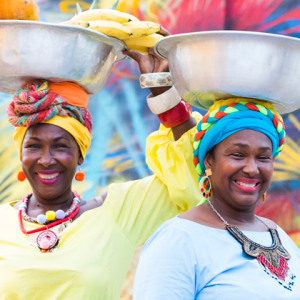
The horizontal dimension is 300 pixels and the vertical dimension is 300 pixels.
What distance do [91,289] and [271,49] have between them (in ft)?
4.31

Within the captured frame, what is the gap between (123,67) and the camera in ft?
12.1

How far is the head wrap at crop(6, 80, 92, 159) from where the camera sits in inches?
76.7

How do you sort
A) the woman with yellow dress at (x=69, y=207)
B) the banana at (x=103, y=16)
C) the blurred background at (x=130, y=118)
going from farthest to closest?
the blurred background at (x=130, y=118) → the banana at (x=103, y=16) → the woman with yellow dress at (x=69, y=207)

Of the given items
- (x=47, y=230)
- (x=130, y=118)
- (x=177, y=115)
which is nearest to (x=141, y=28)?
(x=177, y=115)

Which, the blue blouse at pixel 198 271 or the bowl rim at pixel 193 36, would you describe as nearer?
the blue blouse at pixel 198 271

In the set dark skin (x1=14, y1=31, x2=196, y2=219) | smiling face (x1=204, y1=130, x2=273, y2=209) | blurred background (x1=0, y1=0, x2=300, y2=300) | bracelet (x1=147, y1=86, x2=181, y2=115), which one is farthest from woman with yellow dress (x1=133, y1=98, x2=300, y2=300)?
blurred background (x1=0, y1=0, x2=300, y2=300)

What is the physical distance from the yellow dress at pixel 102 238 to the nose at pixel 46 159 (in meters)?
0.32

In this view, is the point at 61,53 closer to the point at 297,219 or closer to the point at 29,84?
the point at 29,84

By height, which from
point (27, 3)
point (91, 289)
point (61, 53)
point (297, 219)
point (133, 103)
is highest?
point (27, 3)

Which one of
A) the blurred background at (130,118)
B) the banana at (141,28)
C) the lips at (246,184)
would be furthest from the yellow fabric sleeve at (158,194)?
the blurred background at (130,118)

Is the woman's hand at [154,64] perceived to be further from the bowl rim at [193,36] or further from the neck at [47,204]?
the neck at [47,204]

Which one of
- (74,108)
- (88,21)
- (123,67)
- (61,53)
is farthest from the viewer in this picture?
(123,67)

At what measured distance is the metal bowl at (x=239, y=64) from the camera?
5.06 ft

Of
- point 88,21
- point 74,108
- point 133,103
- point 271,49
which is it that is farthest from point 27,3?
point 133,103
